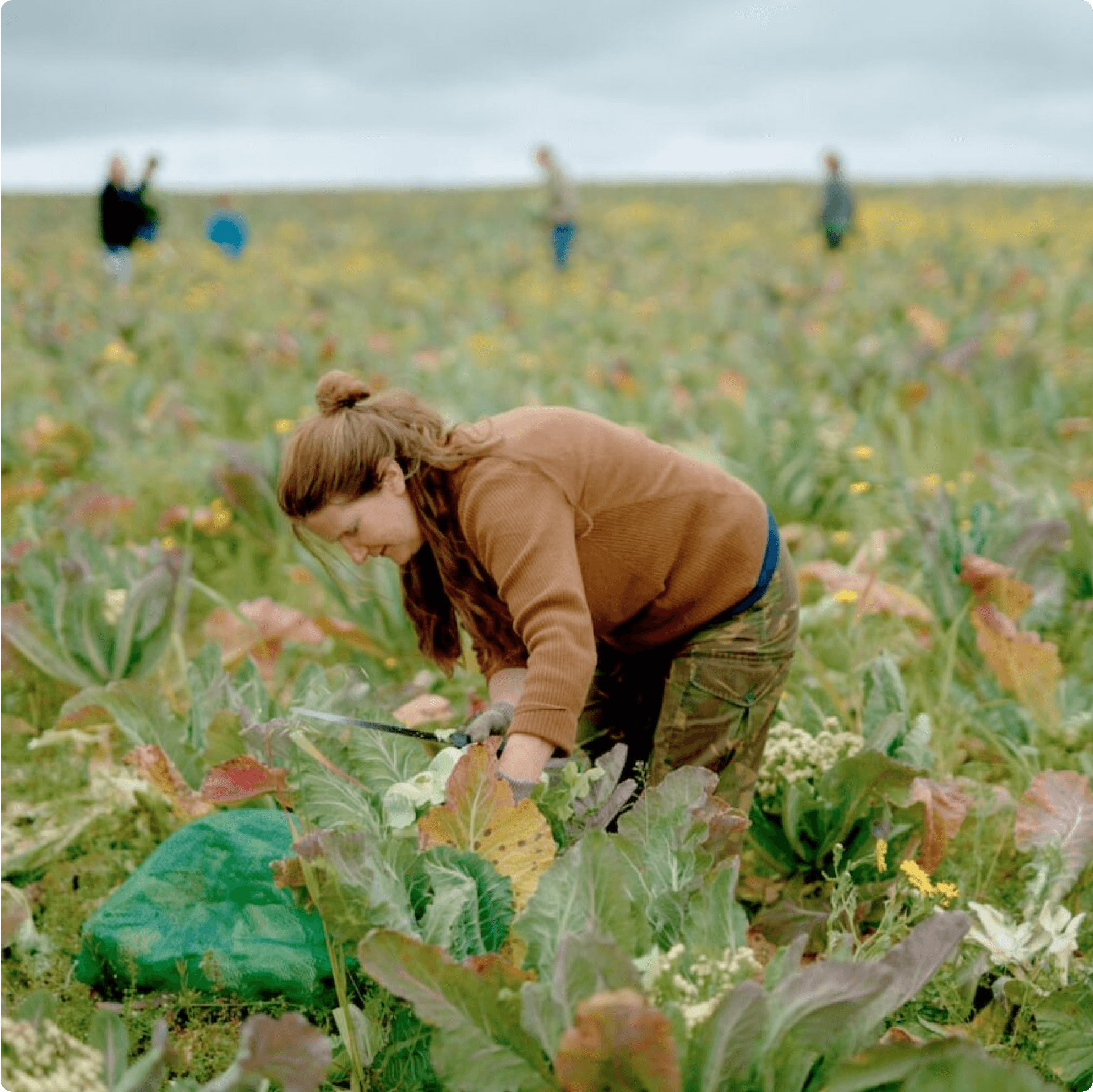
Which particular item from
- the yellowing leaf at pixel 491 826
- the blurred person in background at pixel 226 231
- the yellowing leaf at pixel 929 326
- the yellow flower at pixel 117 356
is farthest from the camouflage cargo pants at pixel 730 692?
the blurred person in background at pixel 226 231

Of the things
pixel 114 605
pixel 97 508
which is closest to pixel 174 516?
pixel 97 508

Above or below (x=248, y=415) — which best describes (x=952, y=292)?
above

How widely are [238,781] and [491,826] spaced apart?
485 mm

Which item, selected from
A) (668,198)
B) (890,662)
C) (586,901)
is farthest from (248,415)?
(668,198)

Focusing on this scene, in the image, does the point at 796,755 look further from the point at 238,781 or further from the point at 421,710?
the point at 238,781

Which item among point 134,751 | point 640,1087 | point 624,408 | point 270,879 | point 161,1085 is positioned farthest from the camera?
point 624,408

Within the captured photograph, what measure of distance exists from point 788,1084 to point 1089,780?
5.03ft

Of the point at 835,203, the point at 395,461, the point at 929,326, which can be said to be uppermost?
the point at 835,203

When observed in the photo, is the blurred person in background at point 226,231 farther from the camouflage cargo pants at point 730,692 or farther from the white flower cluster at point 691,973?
the white flower cluster at point 691,973

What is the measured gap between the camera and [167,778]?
7.97 feet

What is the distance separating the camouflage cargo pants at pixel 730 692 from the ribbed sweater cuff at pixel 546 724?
487 millimetres

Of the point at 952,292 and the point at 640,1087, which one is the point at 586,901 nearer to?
the point at 640,1087

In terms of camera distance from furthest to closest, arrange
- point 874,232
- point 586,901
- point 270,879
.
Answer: point 874,232
point 270,879
point 586,901

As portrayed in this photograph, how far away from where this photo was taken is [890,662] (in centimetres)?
258
